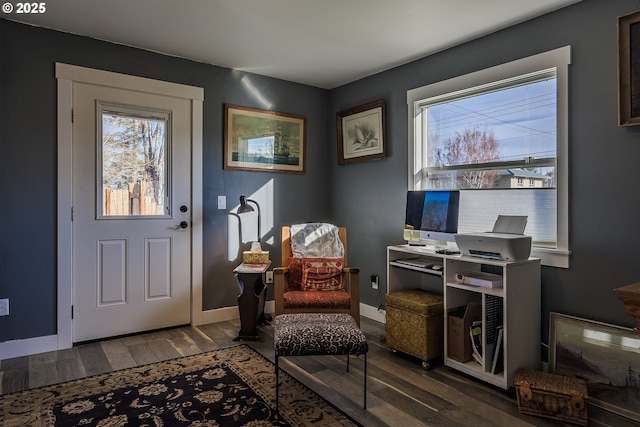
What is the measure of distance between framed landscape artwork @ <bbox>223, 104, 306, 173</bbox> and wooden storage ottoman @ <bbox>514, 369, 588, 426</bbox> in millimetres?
2810

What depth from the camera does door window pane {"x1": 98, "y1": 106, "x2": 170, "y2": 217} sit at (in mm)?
3199

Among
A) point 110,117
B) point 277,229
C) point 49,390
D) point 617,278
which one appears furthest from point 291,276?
point 617,278

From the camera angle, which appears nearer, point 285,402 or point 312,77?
point 285,402

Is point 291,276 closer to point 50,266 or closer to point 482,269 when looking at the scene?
point 482,269

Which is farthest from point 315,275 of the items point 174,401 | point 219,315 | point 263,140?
point 263,140

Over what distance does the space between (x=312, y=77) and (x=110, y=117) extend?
1904 mm

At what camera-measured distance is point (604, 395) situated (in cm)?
223

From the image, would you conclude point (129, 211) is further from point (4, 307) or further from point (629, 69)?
point (629, 69)

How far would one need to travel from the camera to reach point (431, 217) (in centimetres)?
306

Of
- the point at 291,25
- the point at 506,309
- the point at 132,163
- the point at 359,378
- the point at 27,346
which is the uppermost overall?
the point at 291,25

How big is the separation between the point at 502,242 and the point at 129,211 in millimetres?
2819

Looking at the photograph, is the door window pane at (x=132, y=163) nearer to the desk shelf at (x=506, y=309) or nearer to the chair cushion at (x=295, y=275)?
the chair cushion at (x=295, y=275)

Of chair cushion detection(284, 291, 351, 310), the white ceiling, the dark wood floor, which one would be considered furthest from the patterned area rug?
the white ceiling

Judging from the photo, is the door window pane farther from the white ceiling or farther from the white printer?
the white printer
